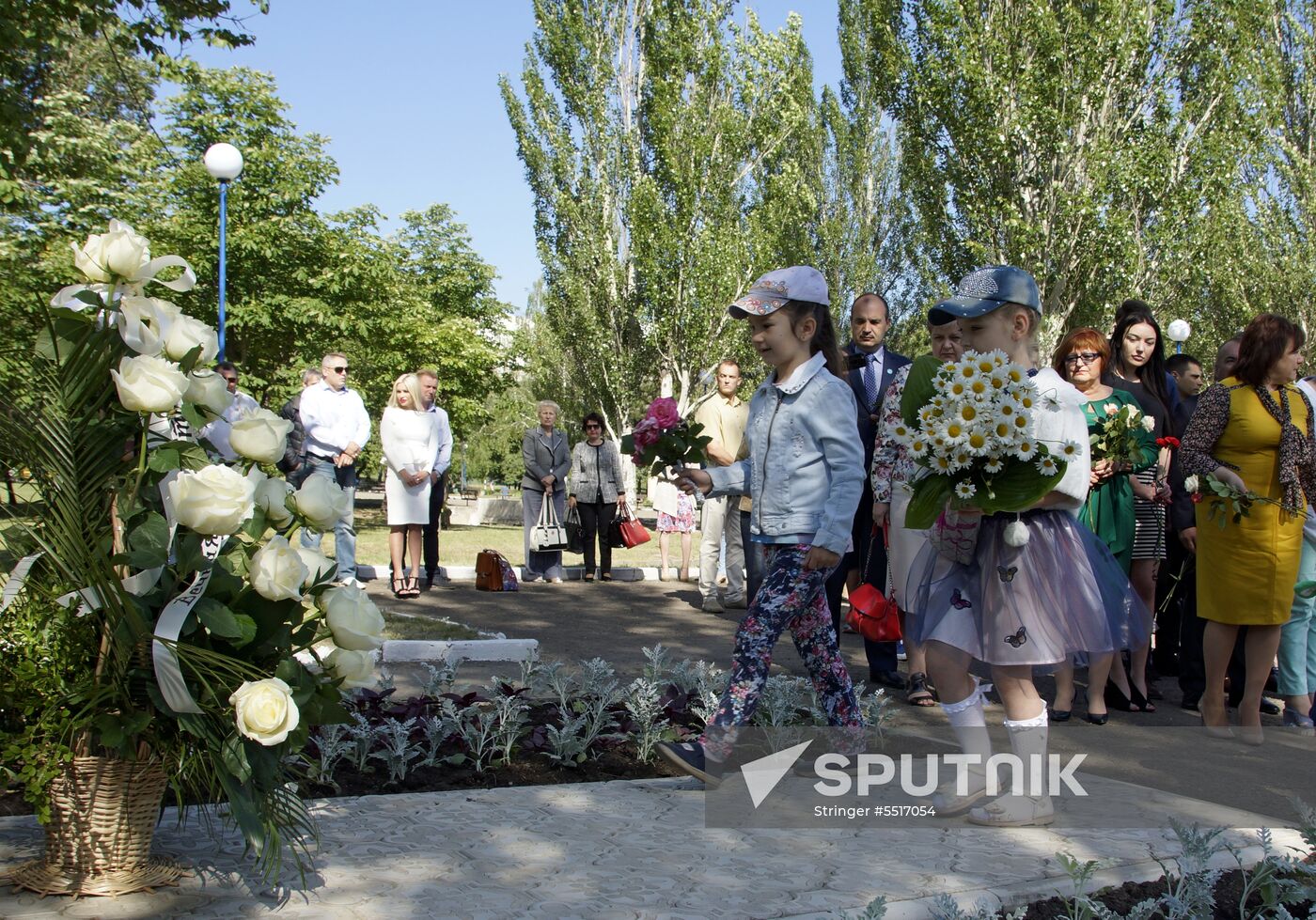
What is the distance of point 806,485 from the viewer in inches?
198

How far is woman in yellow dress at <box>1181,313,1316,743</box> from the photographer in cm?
664

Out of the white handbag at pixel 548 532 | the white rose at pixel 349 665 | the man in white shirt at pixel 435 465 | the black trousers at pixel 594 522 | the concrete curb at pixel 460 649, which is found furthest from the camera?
the black trousers at pixel 594 522

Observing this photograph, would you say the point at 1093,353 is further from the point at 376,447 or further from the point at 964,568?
the point at 376,447

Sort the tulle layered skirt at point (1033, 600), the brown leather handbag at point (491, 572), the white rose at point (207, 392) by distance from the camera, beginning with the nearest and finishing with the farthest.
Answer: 1. the white rose at point (207, 392)
2. the tulle layered skirt at point (1033, 600)
3. the brown leather handbag at point (491, 572)

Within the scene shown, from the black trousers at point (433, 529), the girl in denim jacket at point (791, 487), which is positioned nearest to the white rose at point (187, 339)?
the girl in denim jacket at point (791, 487)

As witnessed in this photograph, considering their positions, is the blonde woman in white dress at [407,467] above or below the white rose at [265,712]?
above

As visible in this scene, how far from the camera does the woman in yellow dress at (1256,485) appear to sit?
6.64 meters

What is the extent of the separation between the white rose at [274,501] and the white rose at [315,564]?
0.10 meters

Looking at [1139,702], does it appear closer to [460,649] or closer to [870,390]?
[870,390]

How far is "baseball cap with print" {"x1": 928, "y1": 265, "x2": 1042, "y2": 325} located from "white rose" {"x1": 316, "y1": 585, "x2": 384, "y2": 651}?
2360mm

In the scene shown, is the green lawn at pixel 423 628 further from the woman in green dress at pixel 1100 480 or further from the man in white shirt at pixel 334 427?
the woman in green dress at pixel 1100 480

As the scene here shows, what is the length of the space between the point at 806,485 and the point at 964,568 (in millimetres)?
757

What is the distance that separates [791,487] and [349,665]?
2241 millimetres

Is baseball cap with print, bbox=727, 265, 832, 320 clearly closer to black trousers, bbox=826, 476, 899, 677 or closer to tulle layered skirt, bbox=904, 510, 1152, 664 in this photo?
tulle layered skirt, bbox=904, 510, 1152, 664
